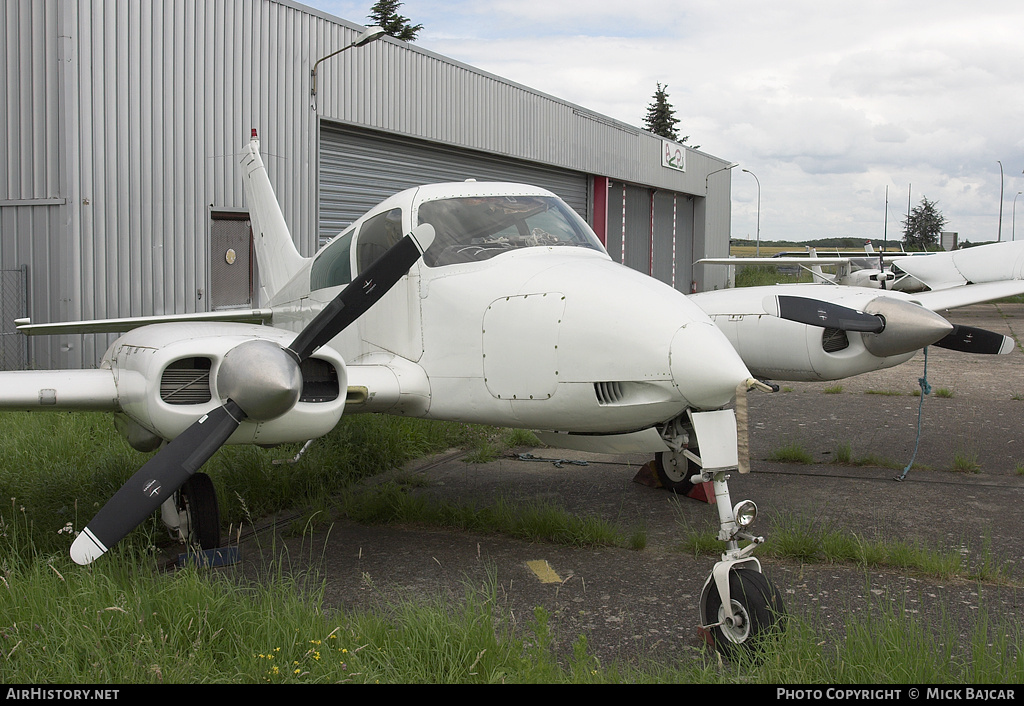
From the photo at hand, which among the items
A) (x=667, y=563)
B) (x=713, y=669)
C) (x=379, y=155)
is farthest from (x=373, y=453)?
(x=379, y=155)

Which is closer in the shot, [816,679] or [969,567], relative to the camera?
[816,679]

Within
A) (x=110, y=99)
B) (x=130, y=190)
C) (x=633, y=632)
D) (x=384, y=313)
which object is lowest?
(x=633, y=632)

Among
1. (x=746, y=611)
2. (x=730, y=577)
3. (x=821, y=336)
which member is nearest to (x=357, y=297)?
(x=730, y=577)

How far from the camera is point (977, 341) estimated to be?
283 inches

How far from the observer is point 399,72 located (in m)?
15.9

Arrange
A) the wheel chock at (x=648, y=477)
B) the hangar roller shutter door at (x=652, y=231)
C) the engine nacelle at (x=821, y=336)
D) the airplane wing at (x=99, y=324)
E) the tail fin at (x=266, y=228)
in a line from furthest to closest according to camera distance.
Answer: the hangar roller shutter door at (x=652, y=231), the tail fin at (x=266, y=228), the wheel chock at (x=648, y=477), the engine nacelle at (x=821, y=336), the airplane wing at (x=99, y=324)

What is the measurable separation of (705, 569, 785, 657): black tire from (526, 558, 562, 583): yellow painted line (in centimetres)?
116

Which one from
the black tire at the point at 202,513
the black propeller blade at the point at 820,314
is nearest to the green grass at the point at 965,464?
the black propeller blade at the point at 820,314

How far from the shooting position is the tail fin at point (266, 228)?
8734mm

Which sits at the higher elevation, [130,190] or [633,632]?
[130,190]

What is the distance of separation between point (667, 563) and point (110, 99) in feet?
32.9

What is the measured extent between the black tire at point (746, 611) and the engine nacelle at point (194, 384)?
7.52ft

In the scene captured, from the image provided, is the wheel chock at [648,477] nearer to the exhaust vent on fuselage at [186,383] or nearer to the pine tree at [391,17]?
the exhaust vent on fuselage at [186,383]
